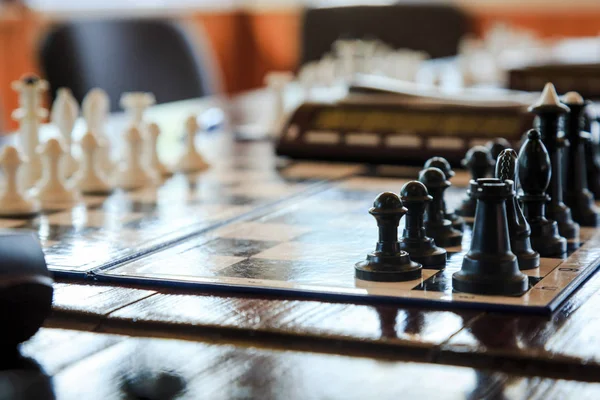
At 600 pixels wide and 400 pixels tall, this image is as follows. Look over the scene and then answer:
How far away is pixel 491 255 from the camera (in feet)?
3.28

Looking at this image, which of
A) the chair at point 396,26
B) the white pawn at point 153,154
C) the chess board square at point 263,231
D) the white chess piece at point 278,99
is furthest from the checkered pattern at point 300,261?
the chair at point 396,26

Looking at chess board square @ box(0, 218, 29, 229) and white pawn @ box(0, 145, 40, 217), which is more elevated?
white pawn @ box(0, 145, 40, 217)

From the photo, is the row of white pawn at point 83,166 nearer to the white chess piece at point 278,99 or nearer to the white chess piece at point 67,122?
the white chess piece at point 67,122

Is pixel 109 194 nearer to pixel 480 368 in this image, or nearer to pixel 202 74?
pixel 480 368

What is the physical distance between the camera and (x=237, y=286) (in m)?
1.03

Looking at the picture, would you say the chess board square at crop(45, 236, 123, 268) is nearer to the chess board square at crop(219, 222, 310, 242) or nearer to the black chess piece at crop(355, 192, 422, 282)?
the chess board square at crop(219, 222, 310, 242)

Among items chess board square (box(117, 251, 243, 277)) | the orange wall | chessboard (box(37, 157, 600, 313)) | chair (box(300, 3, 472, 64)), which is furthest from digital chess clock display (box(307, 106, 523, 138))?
the orange wall

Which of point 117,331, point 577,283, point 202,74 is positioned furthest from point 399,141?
point 202,74

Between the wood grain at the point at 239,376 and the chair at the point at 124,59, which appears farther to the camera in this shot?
the chair at the point at 124,59

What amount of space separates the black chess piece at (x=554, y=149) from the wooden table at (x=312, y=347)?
0.31 meters

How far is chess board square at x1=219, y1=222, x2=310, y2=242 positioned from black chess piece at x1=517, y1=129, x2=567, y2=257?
1.02 feet

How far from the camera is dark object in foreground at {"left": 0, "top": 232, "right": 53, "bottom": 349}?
0.80 metres

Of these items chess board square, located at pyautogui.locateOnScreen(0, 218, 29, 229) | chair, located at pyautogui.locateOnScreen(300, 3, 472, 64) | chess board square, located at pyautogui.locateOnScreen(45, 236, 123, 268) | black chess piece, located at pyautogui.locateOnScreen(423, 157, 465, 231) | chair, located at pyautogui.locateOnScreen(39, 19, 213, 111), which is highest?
chair, located at pyautogui.locateOnScreen(300, 3, 472, 64)

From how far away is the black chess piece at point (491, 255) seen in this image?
3.21 ft
